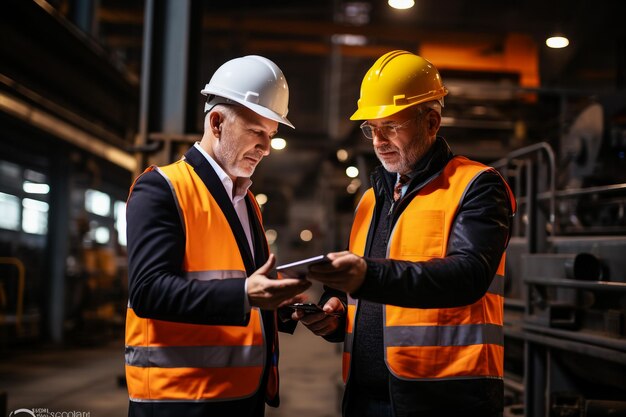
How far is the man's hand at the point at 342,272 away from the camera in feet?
6.65

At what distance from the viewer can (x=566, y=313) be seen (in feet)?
15.0

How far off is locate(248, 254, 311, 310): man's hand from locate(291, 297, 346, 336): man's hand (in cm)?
67

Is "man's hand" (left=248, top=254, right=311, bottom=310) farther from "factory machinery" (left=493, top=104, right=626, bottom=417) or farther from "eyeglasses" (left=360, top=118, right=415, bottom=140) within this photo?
"factory machinery" (left=493, top=104, right=626, bottom=417)

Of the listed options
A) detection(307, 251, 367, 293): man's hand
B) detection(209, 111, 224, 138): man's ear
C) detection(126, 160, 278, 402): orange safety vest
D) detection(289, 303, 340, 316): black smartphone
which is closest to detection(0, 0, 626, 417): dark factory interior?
detection(289, 303, 340, 316): black smartphone

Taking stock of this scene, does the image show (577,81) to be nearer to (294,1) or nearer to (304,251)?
(294,1)

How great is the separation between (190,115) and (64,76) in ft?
15.5

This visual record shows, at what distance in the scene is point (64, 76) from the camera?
32.0ft

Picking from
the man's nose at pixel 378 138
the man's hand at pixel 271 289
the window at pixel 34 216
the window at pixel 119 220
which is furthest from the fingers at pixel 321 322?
the window at pixel 119 220

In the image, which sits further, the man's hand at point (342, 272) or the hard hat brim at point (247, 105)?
the hard hat brim at point (247, 105)

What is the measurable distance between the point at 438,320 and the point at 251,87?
1.21 metres

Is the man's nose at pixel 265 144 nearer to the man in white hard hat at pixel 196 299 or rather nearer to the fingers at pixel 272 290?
the man in white hard hat at pixel 196 299

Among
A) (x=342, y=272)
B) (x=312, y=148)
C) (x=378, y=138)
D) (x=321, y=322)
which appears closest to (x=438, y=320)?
(x=342, y=272)

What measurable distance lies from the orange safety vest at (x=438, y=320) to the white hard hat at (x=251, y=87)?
734 mm

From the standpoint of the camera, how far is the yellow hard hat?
8.95 feet
